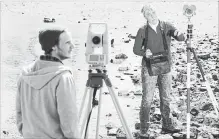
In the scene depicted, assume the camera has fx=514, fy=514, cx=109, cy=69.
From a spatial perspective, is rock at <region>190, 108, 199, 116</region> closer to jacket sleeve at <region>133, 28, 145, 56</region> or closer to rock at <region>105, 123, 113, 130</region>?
rock at <region>105, 123, 113, 130</region>

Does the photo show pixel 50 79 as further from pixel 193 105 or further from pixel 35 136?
pixel 193 105

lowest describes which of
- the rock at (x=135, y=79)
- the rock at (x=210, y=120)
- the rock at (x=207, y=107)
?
the rock at (x=210, y=120)

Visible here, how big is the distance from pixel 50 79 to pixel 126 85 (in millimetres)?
4970

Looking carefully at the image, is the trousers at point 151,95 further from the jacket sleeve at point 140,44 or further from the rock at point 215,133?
the rock at point 215,133

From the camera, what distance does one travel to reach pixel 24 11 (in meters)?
13.6

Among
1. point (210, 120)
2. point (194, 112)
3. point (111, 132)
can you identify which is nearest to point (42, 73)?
point (111, 132)

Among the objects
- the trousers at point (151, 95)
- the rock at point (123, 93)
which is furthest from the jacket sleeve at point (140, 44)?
the rock at point (123, 93)

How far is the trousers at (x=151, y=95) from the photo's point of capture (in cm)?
528

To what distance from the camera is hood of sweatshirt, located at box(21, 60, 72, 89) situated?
2846mm

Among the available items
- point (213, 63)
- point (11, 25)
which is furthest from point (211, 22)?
point (11, 25)

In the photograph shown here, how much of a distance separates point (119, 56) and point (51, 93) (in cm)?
655

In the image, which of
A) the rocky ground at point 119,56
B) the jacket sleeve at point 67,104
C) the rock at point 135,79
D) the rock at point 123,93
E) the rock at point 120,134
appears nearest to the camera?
the jacket sleeve at point 67,104

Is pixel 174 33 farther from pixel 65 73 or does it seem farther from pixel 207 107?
pixel 65 73

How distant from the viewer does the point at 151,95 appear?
5316mm
